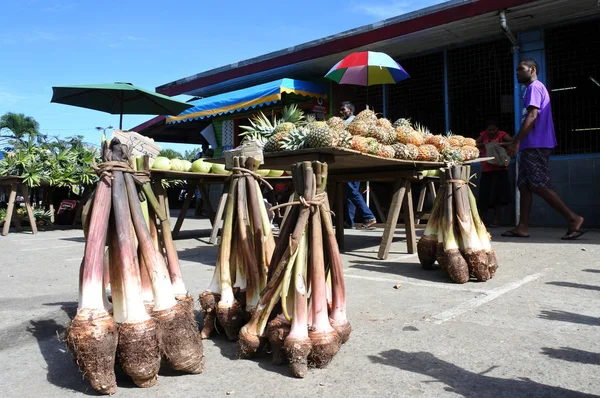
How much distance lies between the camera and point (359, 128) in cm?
514

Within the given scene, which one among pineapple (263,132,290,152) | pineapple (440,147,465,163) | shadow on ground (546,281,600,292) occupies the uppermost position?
pineapple (263,132,290,152)

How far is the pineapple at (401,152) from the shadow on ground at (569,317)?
2352 millimetres

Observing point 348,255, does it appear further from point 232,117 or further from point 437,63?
point 232,117

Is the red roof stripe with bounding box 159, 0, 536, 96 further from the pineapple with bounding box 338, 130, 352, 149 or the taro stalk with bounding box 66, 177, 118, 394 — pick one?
the taro stalk with bounding box 66, 177, 118, 394

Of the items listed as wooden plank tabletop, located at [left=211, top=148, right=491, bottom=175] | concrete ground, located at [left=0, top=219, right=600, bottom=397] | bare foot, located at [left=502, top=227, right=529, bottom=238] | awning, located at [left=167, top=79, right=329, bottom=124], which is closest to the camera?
concrete ground, located at [left=0, top=219, right=600, bottom=397]

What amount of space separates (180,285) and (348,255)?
344cm

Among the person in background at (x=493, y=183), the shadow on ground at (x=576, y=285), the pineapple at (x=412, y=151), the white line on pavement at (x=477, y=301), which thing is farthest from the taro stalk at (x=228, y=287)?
the person in background at (x=493, y=183)

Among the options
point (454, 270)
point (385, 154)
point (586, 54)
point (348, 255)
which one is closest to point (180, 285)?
point (454, 270)

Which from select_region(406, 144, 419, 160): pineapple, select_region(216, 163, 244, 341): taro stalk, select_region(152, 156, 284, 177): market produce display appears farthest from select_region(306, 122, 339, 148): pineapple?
select_region(152, 156, 284, 177): market produce display

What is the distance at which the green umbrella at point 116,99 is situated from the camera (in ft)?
18.8

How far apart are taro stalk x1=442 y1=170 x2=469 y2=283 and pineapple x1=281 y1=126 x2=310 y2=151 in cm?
150

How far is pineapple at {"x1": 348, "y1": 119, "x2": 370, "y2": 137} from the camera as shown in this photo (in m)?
5.12

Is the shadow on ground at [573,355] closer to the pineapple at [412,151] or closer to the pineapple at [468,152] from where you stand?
the pineapple at [412,151]

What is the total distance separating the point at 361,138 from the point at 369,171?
51.4 inches
